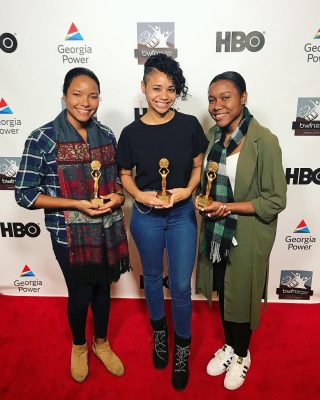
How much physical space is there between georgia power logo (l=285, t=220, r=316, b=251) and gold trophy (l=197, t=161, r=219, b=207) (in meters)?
1.25

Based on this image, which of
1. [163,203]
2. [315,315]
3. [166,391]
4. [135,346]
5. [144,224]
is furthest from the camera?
[315,315]

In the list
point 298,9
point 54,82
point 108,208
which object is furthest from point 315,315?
point 54,82

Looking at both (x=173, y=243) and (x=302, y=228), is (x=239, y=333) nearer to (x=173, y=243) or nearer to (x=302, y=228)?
(x=173, y=243)

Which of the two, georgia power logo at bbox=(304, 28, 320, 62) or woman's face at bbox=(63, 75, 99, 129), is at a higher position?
georgia power logo at bbox=(304, 28, 320, 62)

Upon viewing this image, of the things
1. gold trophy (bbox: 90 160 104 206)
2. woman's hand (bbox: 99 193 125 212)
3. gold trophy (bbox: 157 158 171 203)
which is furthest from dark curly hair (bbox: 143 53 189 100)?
woman's hand (bbox: 99 193 125 212)

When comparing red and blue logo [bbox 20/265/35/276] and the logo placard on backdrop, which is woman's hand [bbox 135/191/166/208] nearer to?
the logo placard on backdrop

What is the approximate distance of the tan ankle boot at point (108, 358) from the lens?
2.12 metres

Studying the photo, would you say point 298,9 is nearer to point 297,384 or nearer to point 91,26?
point 91,26

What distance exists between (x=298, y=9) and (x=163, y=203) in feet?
4.90

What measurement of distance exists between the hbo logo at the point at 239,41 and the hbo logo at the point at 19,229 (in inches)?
71.3

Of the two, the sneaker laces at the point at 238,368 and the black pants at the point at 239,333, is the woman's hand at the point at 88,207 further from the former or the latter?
the sneaker laces at the point at 238,368

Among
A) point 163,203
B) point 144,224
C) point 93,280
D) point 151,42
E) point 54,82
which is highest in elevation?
point 151,42

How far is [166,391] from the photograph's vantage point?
202 cm

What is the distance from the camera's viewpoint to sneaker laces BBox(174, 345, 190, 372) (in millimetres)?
2031
